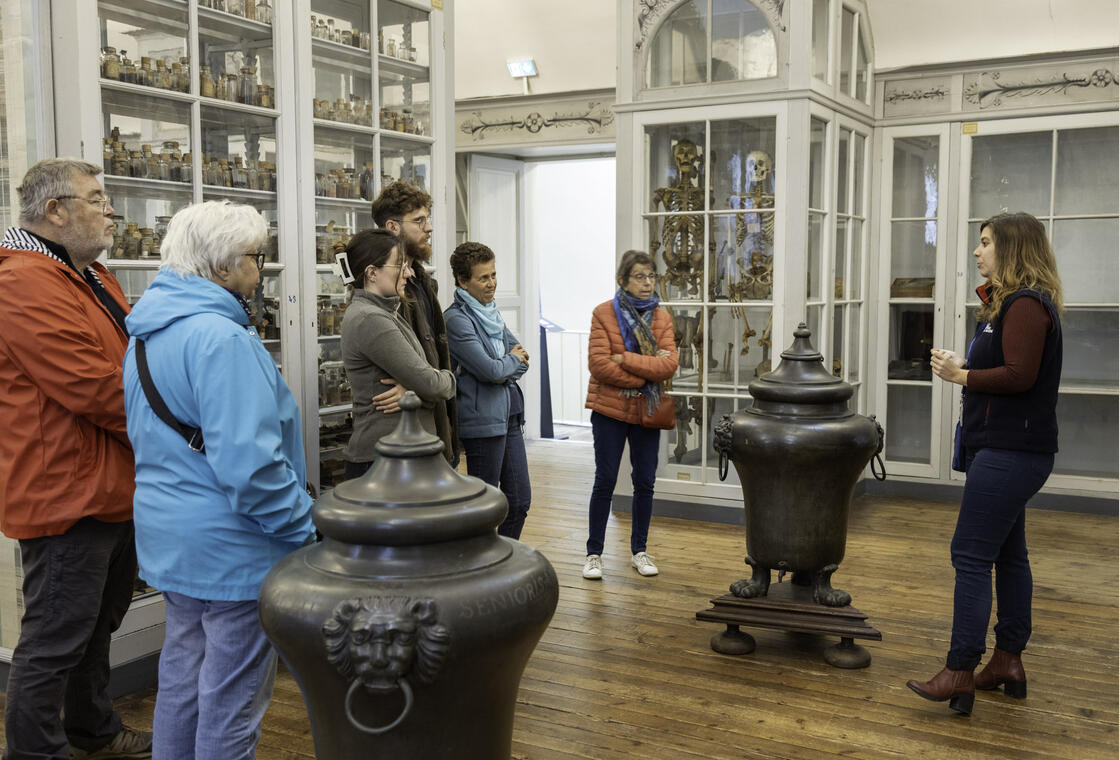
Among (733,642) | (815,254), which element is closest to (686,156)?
(815,254)

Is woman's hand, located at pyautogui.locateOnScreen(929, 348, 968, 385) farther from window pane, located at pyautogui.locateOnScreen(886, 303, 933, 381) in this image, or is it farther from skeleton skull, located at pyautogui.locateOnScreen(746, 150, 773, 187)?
window pane, located at pyautogui.locateOnScreen(886, 303, 933, 381)

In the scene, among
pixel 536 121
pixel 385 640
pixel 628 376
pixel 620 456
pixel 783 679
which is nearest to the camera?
pixel 385 640

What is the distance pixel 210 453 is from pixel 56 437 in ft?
2.40

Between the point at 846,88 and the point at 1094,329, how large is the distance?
6.66 feet

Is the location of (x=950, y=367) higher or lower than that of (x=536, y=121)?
lower

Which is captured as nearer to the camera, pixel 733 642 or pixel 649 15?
pixel 733 642

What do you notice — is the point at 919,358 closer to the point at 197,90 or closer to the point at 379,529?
the point at 197,90

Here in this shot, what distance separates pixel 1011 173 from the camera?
6.09m

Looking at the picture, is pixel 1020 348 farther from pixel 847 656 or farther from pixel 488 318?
pixel 488 318

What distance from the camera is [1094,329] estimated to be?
6.02m

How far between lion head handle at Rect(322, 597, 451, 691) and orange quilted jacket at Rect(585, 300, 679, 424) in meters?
2.70

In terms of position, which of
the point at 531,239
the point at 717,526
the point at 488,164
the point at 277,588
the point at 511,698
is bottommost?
the point at 717,526

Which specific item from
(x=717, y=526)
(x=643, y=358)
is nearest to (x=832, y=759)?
(x=643, y=358)

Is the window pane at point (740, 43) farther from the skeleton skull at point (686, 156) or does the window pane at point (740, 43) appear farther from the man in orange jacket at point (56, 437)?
the man in orange jacket at point (56, 437)
